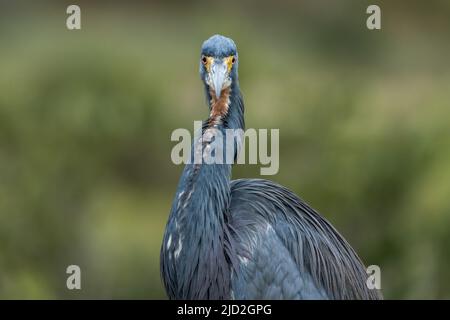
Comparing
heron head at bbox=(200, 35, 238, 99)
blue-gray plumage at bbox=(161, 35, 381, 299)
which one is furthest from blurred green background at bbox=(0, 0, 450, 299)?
heron head at bbox=(200, 35, 238, 99)

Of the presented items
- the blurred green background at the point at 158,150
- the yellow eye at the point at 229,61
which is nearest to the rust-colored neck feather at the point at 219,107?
the yellow eye at the point at 229,61

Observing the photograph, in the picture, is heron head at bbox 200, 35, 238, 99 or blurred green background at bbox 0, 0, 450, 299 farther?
blurred green background at bbox 0, 0, 450, 299

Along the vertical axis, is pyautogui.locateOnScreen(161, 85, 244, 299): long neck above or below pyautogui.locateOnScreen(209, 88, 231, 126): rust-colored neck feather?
below

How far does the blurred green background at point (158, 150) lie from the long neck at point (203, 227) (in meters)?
5.04

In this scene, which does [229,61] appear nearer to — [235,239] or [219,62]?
[219,62]

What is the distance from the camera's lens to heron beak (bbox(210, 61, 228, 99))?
5566 millimetres

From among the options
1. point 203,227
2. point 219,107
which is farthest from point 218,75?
point 203,227

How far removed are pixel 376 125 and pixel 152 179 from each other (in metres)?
3.00

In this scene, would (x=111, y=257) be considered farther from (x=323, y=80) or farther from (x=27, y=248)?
(x=323, y=80)

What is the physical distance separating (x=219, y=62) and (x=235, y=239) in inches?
39.8

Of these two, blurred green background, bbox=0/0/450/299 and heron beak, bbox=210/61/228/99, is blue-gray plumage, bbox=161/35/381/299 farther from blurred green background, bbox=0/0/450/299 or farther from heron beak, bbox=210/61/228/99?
blurred green background, bbox=0/0/450/299

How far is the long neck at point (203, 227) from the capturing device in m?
5.48

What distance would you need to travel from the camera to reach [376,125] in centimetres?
1238
